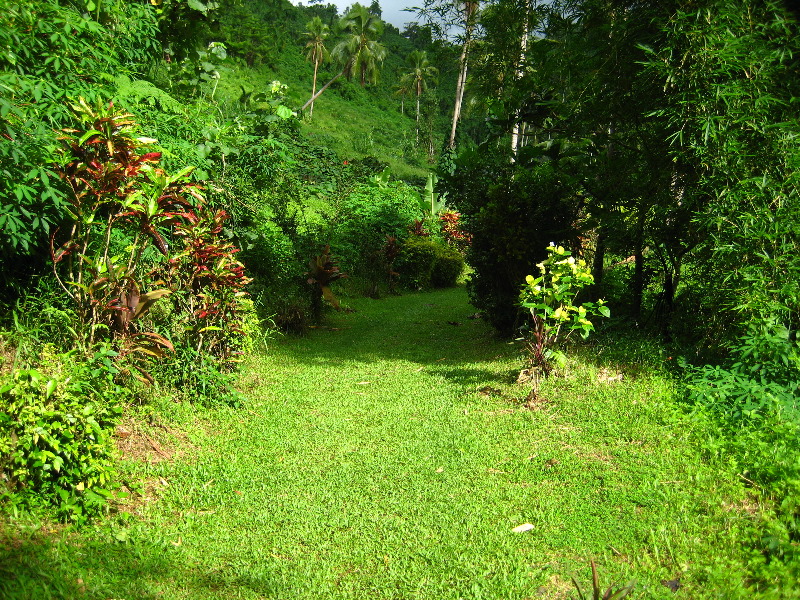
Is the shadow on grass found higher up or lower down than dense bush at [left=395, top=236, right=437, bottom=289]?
lower down

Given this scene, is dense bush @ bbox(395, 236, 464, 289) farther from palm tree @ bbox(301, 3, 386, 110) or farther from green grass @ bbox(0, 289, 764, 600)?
palm tree @ bbox(301, 3, 386, 110)

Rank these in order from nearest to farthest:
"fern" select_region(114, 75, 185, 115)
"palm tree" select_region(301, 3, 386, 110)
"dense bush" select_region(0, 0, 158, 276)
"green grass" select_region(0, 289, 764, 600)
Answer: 1. "green grass" select_region(0, 289, 764, 600)
2. "dense bush" select_region(0, 0, 158, 276)
3. "fern" select_region(114, 75, 185, 115)
4. "palm tree" select_region(301, 3, 386, 110)

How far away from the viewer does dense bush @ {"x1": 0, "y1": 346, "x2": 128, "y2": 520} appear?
9.65 feet

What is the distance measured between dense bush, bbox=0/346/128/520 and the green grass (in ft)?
0.69

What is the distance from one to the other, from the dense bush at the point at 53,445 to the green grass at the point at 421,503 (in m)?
0.21

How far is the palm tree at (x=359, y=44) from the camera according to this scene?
1712 inches

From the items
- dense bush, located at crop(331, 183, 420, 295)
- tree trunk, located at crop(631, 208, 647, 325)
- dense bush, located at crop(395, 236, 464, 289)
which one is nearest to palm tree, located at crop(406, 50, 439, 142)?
dense bush, located at crop(331, 183, 420, 295)

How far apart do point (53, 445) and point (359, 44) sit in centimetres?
4596

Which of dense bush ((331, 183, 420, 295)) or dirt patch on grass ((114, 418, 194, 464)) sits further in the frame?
dense bush ((331, 183, 420, 295))

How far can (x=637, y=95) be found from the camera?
20.3ft

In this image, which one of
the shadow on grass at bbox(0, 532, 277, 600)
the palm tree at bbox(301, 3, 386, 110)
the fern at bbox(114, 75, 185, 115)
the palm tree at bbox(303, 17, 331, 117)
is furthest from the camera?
the palm tree at bbox(301, 3, 386, 110)

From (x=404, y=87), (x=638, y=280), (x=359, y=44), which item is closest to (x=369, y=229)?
(x=638, y=280)

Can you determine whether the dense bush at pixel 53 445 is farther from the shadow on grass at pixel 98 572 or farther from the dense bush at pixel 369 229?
the dense bush at pixel 369 229

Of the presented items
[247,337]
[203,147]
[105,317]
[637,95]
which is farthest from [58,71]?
[637,95]
